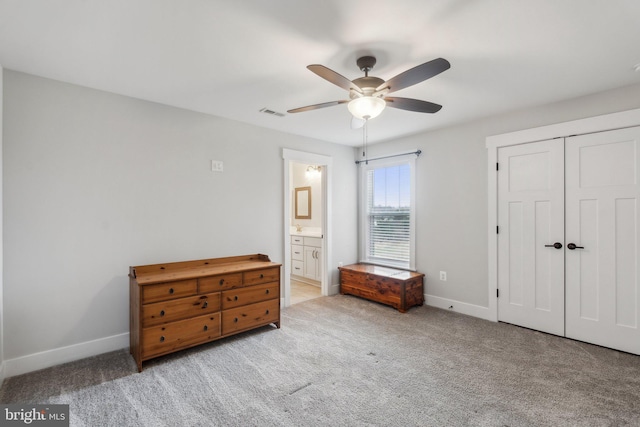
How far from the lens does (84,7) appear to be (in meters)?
1.69

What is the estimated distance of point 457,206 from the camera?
3.94m

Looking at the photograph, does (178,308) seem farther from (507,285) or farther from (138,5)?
(507,285)

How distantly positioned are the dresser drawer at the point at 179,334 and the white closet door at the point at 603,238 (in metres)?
3.62

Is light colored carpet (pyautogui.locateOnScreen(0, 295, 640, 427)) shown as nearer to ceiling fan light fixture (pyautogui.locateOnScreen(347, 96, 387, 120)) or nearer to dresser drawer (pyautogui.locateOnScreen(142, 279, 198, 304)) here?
dresser drawer (pyautogui.locateOnScreen(142, 279, 198, 304))

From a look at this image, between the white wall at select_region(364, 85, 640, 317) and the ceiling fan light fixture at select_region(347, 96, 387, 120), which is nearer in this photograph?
the ceiling fan light fixture at select_region(347, 96, 387, 120)

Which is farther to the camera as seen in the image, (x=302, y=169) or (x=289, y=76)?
(x=302, y=169)

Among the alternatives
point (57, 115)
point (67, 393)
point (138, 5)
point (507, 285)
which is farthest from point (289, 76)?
point (507, 285)

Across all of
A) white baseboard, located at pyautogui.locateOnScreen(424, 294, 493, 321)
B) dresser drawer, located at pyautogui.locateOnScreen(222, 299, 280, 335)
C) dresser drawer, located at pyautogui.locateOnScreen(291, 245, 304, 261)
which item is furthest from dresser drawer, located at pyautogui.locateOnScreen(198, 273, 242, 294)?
white baseboard, located at pyautogui.locateOnScreen(424, 294, 493, 321)

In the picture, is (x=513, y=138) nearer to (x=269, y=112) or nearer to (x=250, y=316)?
(x=269, y=112)

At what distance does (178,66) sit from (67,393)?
2.57 meters

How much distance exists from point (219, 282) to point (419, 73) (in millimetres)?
2511

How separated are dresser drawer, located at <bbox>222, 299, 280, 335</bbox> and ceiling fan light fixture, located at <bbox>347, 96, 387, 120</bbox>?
226 centimetres

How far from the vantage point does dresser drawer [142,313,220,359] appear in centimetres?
255

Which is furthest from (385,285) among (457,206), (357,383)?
(357,383)
